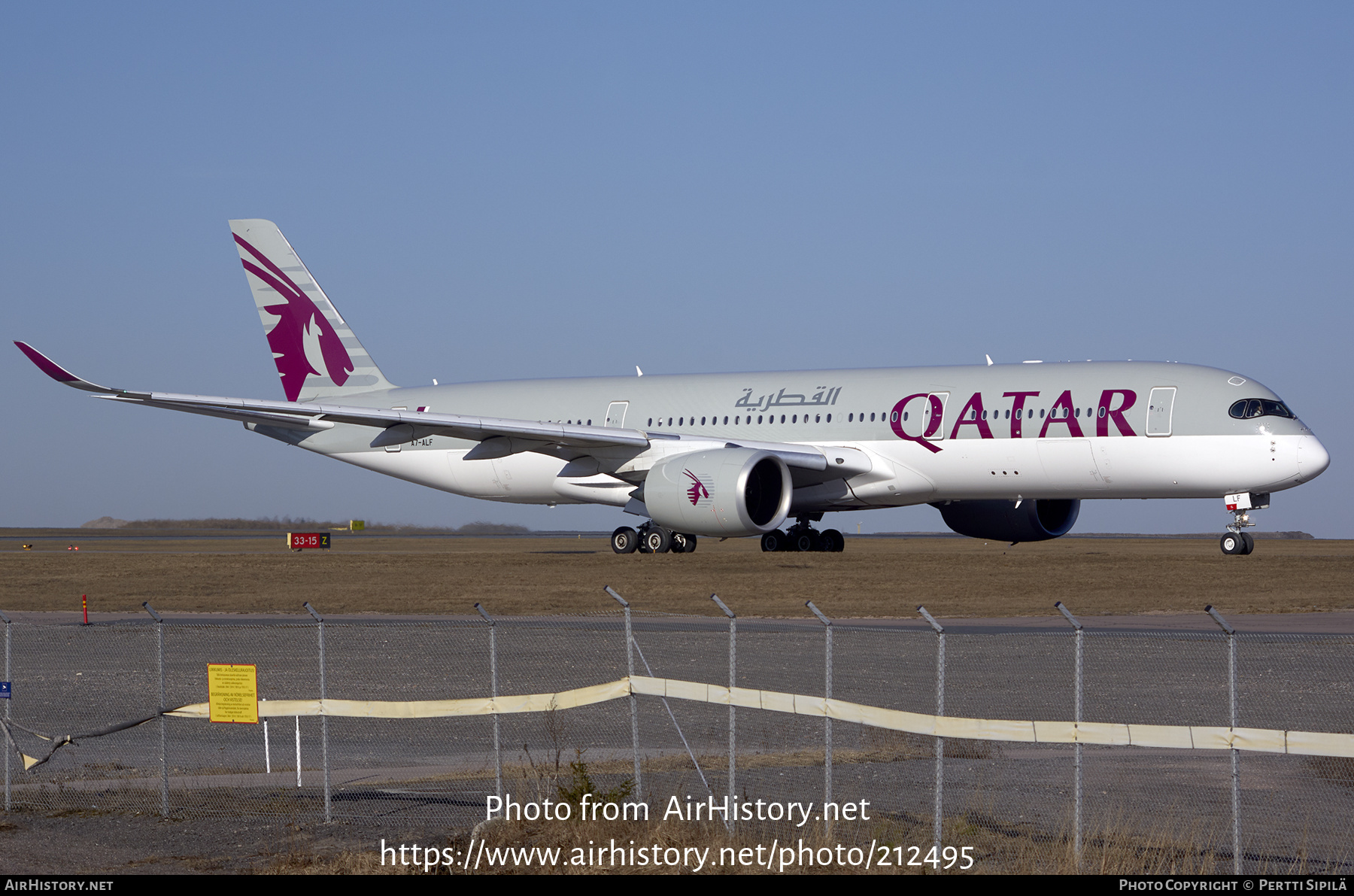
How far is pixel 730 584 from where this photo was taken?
2748 cm

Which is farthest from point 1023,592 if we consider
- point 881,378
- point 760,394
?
point 760,394

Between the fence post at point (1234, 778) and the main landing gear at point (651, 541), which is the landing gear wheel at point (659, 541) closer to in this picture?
the main landing gear at point (651, 541)

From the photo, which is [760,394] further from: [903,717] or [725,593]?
[903,717]

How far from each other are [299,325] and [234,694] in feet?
111

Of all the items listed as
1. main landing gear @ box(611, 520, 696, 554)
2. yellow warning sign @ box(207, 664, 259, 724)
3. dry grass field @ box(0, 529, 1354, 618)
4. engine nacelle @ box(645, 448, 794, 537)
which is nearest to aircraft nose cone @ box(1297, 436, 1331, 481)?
dry grass field @ box(0, 529, 1354, 618)

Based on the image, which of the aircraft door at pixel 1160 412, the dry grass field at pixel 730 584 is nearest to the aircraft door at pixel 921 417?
the dry grass field at pixel 730 584

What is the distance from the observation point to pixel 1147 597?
985 inches

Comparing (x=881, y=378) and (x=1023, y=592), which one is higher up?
(x=881, y=378)

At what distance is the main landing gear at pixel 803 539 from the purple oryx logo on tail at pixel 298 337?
14.9 m

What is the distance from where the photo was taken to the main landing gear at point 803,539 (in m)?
37.0

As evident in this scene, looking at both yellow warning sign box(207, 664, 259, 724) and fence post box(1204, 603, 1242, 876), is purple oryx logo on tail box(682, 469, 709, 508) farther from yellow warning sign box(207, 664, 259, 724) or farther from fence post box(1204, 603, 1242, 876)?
fence post box(1204, 603, 1242, 876)

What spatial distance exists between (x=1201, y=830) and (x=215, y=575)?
27.2 m

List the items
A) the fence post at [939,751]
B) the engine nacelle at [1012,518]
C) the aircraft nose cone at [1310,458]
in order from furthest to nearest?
1. the engine nacelle at [1012,518]
2. the aircraft nose cone at [1310,458]
3. the fence post at [939,751]

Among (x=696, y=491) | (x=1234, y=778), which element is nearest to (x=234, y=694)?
(x=1234, y=778)
